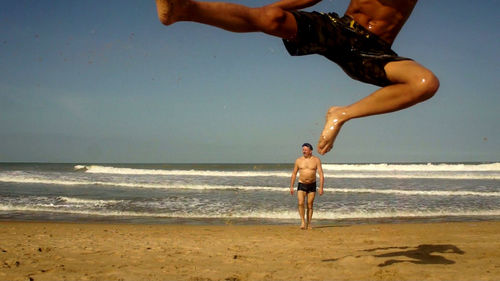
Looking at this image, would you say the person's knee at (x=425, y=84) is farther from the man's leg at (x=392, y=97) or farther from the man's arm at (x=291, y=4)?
the man's arm at (x=291, y=4)

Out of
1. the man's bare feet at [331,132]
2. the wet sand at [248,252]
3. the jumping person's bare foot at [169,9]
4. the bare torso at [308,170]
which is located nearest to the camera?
the jumping person's bare foot at [169,9]

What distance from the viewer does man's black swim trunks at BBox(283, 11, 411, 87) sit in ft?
10.5

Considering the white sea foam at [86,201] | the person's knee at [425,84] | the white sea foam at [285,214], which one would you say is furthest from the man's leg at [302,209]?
the white sea foam at [86,201]

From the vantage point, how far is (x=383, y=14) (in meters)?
3.30

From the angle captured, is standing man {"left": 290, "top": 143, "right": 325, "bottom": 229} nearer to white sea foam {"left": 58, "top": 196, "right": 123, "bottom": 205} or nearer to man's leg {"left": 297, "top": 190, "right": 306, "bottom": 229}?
man's leg {"left": 297, "top": 190, "right": 306, "bottom": 229}

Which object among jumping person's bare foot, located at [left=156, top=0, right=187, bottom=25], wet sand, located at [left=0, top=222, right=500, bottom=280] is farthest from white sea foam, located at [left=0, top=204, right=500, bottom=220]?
jumping person's bare foot, located at [left=156, top=0, right=187, bottom=25]

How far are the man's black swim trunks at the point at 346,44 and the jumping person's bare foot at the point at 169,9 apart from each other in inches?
37.5

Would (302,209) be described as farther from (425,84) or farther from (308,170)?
(425,84)

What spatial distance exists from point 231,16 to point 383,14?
1273 mm

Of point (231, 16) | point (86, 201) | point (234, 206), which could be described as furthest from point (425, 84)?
point (86, 201)

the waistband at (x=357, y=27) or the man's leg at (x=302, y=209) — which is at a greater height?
the waistband at (x=357, y=27)

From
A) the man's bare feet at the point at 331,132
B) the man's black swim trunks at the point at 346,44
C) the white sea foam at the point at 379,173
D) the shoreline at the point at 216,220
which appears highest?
the man's black swim trunks at the point at 346,44

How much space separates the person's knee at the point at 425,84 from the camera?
9.79 ft

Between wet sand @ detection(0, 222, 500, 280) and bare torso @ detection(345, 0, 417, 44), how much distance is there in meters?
3.44
